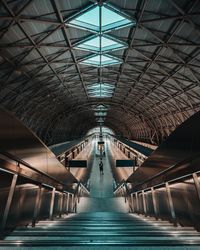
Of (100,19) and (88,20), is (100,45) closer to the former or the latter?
(88,20)

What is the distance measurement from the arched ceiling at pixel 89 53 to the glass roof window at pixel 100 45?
2.32ft

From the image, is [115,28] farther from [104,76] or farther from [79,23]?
[104,76]

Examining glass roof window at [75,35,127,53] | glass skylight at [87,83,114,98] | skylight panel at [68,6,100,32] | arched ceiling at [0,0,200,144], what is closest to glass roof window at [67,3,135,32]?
skylight panel at [68,6,100,32]

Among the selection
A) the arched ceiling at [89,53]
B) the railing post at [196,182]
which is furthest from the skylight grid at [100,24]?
the railing post at [196,182]

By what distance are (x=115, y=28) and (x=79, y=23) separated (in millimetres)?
3171

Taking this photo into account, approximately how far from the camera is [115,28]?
19.9 m

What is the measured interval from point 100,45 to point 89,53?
2284 millimetres

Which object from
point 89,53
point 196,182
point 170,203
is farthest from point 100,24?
point 196,182

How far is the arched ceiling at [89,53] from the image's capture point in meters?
16.8

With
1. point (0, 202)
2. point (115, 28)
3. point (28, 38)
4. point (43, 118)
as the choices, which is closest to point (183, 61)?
point (115, 28)

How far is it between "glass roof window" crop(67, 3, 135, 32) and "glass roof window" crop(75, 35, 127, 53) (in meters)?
1.96

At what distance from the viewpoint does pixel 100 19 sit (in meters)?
19.2

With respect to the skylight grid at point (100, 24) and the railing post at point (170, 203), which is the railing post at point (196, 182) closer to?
the railing post at point (170, 203)

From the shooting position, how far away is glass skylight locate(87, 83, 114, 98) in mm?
39044
